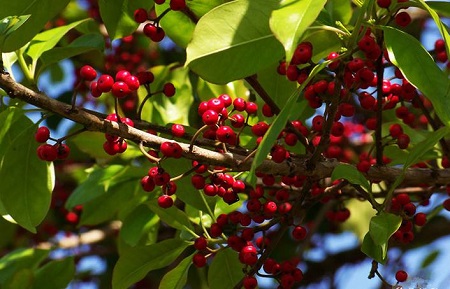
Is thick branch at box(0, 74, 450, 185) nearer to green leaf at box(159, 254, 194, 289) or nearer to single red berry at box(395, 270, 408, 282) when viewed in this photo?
single red berry at box(395, 270, 408, 282)

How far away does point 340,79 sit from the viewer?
59.9 inches

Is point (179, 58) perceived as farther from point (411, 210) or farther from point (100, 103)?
point (411, 210)

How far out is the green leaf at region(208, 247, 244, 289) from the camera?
1.96 meters

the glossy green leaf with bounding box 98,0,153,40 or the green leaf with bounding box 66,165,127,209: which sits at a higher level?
the glossy green leaf with bounding box 98,0,153,40

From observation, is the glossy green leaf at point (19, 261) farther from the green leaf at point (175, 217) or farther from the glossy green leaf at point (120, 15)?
the glossy green leaf at point (120, 15)

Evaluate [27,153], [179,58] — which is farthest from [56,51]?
[179,58]

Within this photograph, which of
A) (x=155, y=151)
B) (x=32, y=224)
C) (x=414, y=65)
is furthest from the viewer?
(x=32, y=224)

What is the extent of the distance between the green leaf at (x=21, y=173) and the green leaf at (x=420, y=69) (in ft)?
2.54

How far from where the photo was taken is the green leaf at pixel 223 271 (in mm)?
1963

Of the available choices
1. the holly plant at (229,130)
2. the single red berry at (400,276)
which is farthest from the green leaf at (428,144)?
the single red berry at (400,276)

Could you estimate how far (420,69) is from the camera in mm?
1460

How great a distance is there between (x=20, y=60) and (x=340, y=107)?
26.3 inches

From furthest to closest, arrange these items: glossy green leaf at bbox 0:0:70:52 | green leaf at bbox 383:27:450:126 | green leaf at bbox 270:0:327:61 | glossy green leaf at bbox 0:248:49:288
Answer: glossy green leaf at bbox 0:248:49:288
glossy green leaf at bbox 0:0:70:52
green leaf at bbox 383:27:450:126
green leaf at bbox 270:0:327:61

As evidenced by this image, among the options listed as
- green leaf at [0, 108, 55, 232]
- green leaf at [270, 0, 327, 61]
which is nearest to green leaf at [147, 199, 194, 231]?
green leaf at [0, 108, 55, 232]
